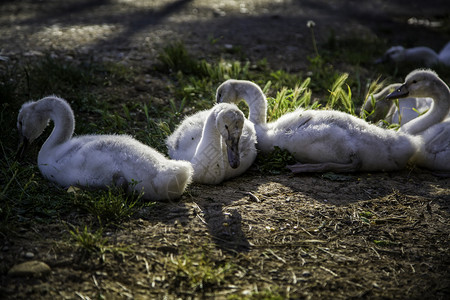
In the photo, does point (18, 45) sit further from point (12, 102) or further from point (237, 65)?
point (237, 65)

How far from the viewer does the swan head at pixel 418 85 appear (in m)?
5.73

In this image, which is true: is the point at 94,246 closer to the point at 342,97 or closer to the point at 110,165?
the point at 110,165

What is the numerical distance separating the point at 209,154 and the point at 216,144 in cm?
12

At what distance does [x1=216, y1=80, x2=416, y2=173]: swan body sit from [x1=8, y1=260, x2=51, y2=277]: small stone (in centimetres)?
279

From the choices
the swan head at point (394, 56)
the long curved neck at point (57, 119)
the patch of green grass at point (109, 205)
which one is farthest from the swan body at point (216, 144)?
the swan head at point (394, 56)

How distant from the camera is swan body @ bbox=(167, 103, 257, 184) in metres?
4.52

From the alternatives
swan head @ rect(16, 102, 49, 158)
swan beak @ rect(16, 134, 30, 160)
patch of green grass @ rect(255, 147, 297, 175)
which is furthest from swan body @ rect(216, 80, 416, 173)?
swan beak @ rect(16, 134, 30, 160)

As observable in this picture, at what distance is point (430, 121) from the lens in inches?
226

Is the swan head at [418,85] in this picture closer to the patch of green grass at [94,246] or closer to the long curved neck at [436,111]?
the long curved neck at [436,111]

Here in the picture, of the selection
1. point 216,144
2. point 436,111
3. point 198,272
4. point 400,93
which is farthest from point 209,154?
point 436,111

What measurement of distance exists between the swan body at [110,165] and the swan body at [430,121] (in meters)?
2.84

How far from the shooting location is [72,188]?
169 inches

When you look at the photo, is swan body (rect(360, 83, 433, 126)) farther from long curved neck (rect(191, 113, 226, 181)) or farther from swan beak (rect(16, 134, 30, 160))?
swan beak (rect(16, 134, 30, 160))

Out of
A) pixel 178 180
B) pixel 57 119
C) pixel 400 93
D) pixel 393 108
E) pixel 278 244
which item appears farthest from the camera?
pixel 393 108
